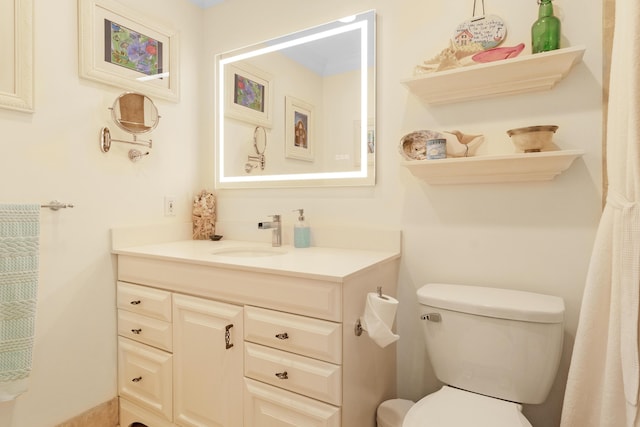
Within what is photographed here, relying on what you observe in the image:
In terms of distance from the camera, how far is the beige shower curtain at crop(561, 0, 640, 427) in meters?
0.89

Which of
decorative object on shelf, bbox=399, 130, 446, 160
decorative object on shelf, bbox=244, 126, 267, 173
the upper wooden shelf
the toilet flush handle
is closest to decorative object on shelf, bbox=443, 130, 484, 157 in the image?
decorative object on shelf, bbox=399, 130, 446, 160

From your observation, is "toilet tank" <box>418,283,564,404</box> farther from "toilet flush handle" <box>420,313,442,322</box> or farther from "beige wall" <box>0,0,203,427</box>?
"beige wall" <box>0,0,203,427</box>

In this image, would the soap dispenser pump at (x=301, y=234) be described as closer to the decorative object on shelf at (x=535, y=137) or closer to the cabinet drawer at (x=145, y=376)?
the cabinet drawer at (x=145, y=376)

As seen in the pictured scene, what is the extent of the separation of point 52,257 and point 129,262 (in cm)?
29

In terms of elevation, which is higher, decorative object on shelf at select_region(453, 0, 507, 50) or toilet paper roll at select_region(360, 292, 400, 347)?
decorative object on shelf at select_region(453, 0, 507, 50)

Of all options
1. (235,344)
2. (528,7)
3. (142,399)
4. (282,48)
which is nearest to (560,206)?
(528,7)

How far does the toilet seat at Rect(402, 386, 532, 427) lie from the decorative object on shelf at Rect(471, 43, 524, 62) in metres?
1.19

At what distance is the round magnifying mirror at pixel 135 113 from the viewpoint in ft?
5.55

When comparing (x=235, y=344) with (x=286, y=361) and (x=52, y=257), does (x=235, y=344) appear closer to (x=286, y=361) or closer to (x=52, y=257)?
(x=286, y=361)

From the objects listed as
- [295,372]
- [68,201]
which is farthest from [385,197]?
[68,201]

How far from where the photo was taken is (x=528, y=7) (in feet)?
4.40

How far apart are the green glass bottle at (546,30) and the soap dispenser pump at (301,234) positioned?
1149 millimetres

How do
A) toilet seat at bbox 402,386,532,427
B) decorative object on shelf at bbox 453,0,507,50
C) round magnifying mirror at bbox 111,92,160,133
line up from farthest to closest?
round magnifying mirror at bbox 111,92,160,133
decorative object on shelf at bbox 453,0,507,50
toilet seat at bbox 402,386,532,427

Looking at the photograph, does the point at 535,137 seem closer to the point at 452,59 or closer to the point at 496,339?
the point at 452,59
